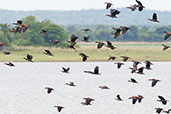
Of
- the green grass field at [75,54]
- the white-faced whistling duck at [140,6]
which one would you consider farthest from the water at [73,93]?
the white-faced whistling duck at [140,6]

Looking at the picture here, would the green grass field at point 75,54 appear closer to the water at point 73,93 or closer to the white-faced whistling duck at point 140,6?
the water at point 73,93

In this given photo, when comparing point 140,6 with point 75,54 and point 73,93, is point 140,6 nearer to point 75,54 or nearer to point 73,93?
point 73,93

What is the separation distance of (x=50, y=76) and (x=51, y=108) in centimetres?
2669

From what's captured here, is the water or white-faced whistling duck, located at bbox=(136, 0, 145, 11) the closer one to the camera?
white-faced whistling duck, located at bbox=(136, 0, 145, 11)

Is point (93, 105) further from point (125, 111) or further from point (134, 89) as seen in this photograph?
point (134, 89)

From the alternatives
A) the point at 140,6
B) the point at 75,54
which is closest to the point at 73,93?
Answer: the point at 140,6

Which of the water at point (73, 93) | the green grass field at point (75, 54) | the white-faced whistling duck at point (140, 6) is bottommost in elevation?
the green grass field at point (75, 54)

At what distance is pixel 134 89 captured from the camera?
47406 millimetres

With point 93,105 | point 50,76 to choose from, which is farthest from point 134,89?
point 50,76

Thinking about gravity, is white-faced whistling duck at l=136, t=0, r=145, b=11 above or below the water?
above

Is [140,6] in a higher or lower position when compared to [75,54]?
higher

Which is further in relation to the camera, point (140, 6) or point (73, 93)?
point (73, 93)

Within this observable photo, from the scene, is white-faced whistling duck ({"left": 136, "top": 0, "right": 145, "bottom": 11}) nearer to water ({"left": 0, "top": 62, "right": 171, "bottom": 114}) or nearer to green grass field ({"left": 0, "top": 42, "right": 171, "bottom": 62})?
water ({"left": 0, "top": 62, "right": 171, "bottom": 114})

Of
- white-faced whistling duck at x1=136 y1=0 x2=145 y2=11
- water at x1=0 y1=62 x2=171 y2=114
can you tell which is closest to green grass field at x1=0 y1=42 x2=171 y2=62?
water at x1=0 y1=62 x2=171 y2=114
